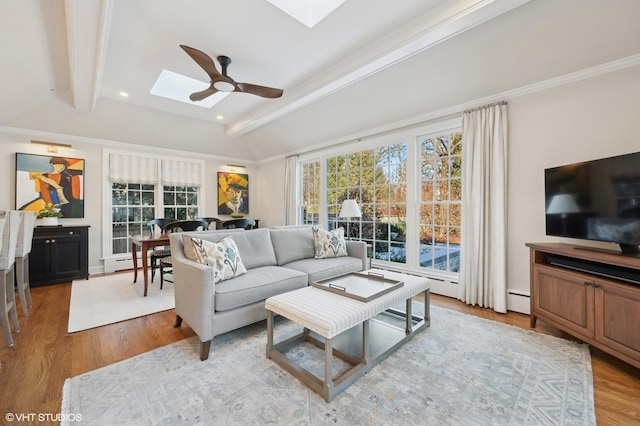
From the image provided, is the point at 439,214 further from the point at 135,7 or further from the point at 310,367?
the point at 135,7

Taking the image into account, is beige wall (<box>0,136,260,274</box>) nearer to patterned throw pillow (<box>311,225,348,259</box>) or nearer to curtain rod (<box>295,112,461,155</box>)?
curtain rod (<box>295,112,461,155</box>)

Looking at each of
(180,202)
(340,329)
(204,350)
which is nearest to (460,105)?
(340,329)

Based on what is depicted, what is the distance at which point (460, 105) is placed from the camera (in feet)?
11.1

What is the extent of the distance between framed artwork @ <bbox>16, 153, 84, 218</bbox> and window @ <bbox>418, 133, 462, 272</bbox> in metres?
5.78

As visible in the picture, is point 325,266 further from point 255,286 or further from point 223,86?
point 223,86

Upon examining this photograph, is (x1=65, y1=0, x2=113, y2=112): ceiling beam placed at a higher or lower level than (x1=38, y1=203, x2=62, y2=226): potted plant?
higher

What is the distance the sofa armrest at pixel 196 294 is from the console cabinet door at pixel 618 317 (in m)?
2.98

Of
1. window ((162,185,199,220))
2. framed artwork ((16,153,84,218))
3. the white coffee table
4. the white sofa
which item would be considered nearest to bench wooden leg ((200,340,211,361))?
the white sofa

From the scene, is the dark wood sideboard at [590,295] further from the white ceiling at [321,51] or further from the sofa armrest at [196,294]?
the sofa armrest at [196,294]

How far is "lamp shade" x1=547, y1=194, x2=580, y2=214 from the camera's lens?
2.45 m

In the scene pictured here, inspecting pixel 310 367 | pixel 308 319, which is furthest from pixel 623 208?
pixel 310 367

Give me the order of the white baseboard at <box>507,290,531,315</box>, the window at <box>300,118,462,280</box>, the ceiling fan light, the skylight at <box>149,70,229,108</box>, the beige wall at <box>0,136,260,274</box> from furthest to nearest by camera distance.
→ the beige wall at <box>0,136,260,274</box>, the skylight at <box>149,70,229,108</box>, the window at <box>300,118,462,280</box>, the ceiling fan light, the white baseboard at <box>507,290,531,315</box>

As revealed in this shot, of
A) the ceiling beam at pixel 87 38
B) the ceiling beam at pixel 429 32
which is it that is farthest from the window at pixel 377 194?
the ceiling beam at pixel 87 38

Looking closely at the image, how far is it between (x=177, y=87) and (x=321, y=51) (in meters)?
2.52
